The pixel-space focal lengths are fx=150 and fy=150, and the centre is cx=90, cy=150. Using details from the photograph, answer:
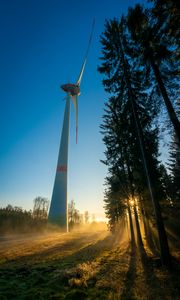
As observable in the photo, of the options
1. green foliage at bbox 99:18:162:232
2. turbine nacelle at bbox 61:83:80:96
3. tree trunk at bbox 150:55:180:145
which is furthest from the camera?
turbine nacelle at bbox 61:83:80:96

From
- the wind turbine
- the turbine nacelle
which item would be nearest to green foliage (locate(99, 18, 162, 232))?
the wind turbine

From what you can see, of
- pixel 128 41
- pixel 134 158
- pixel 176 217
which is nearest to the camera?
pixel 128 41

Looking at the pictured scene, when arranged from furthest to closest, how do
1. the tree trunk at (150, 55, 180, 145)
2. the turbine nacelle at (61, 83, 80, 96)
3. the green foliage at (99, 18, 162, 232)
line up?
1. the turbine nacelle at (61, 83, 80, 96)
2. the green foliage at (99, 18, 162, 232)
3. the tree trunk at (150, 55, 180, 145)

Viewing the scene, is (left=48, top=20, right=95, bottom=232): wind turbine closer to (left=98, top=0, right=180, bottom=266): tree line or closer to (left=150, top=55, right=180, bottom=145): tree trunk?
(left=98, top=0, right=180, bottom=266): tree line

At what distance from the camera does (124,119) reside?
39.1 ft

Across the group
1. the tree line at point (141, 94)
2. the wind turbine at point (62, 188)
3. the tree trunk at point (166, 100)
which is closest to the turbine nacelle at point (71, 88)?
the wind turbine at point (62, 188)

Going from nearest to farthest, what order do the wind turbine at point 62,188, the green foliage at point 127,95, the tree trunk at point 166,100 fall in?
1. the tree trunk at point 166,100
2. the green foliage at point 127,95
3. the wind turbine at point 62,188

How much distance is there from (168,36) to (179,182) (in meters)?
21.8

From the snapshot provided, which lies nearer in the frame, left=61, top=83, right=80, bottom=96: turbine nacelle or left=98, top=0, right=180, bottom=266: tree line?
left=98, top=0, right=180, bottom=266: tree line

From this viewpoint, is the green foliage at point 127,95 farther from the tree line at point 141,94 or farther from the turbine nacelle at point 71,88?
the turbine nacelle at point 71,88

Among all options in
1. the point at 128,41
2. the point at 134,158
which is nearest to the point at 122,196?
the point at 134,158

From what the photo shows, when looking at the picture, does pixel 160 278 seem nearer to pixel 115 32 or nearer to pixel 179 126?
pixel 179 126

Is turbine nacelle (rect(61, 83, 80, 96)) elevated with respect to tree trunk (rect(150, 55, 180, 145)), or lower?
elevated

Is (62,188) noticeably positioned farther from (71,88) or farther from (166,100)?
(71,88)
